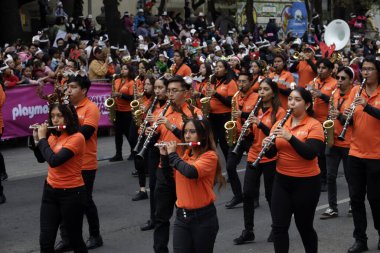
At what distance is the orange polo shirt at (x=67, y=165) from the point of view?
6.94m

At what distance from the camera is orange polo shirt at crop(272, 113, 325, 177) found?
22.8ft

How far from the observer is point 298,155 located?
274 inches

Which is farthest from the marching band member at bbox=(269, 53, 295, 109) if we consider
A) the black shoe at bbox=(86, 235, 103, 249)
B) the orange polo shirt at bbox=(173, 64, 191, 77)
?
the black shoe at bbox=(86, 235, 103, 249)

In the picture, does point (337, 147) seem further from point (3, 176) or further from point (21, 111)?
point (21, 111)

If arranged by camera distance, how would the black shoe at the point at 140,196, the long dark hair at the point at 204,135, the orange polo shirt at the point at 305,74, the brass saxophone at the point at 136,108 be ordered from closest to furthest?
the long dark hair at the point at 204,135 < the brass saxophone at the point at 136,108 < the black shoe at the point at 140,196 < the orange polo shirt at the point at 305,74

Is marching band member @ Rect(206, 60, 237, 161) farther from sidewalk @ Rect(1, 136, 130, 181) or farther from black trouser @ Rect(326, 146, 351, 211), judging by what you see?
sidewalk @ Rect(1, 136, 130, 181)

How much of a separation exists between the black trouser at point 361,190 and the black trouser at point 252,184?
2.71ft

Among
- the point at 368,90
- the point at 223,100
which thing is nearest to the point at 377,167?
the point at 368,90

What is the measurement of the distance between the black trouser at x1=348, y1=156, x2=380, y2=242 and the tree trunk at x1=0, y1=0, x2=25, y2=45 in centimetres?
1719

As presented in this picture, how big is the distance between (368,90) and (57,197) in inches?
133

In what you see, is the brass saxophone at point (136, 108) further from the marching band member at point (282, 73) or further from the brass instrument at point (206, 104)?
the marching band member at point (282, 73)

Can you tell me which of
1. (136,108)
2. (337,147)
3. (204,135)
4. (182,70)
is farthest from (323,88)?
(204,135)

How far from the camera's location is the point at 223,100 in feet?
38.1

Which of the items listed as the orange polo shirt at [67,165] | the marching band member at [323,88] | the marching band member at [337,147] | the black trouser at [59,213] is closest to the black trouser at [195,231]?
the black trouser at [59,213]
